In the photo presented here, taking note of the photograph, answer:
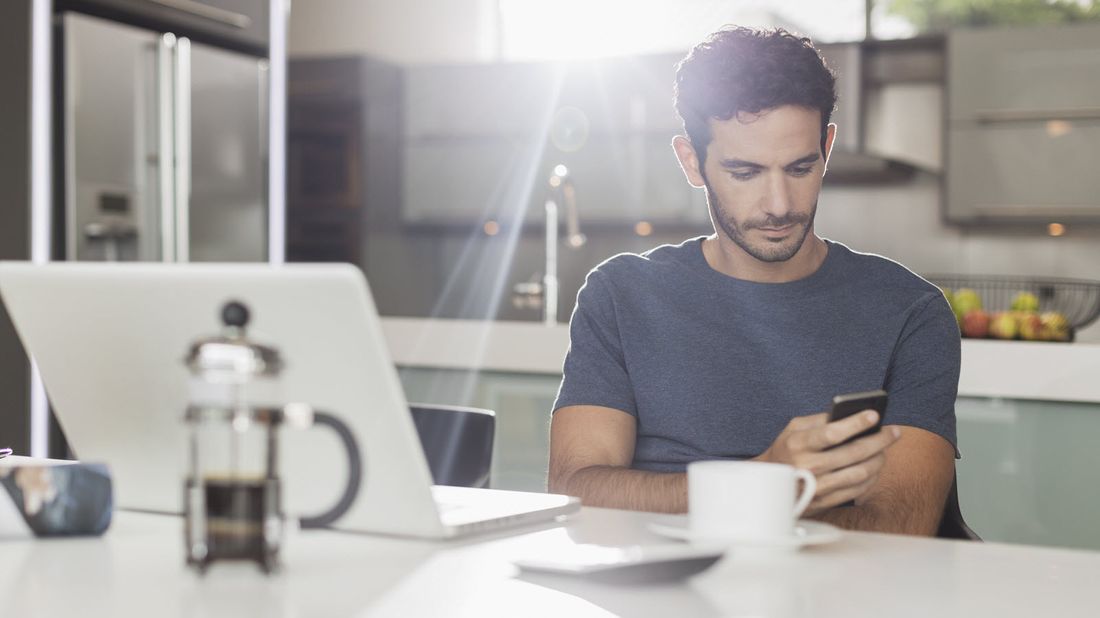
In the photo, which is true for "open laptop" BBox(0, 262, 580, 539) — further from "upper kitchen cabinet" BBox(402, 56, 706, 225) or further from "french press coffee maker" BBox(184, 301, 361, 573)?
"upper kitchen cabinet" BBox(402, 56, 706, 225)

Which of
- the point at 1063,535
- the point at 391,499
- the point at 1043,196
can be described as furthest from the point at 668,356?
the point at 1043,196

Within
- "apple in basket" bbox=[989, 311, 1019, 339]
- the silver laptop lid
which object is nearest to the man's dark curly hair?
the silver laptop lid

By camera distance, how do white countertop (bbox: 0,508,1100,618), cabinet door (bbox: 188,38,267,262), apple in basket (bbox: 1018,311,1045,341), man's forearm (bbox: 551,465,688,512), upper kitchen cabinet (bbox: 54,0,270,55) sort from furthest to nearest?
1. cabinet door (bbox: 188,38,267,262)
2. upper kitchen cabinet (bbox: 54,0,270,55)
3. apple in basket (bbox: 1018,311,1045,341)
4. man's forearm (bbox: 551,465,688,512)
5. white countertop (bbox: 0,508,1100,618)

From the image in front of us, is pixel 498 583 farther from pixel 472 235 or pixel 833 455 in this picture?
pixel 472 235

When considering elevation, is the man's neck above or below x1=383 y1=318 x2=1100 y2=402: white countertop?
above

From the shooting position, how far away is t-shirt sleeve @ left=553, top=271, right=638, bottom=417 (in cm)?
170

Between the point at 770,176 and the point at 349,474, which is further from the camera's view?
the point at 770,176

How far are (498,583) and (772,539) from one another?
24cm

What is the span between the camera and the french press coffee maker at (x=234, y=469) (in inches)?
34.9

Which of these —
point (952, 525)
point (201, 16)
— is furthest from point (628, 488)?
point (201, 16)

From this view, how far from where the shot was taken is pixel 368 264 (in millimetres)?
6180

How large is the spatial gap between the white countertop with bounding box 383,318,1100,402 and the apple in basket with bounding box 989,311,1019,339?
147 millimetres

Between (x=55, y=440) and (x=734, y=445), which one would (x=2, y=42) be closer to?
(x=55, y=440)

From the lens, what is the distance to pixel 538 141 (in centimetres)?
→ 600
